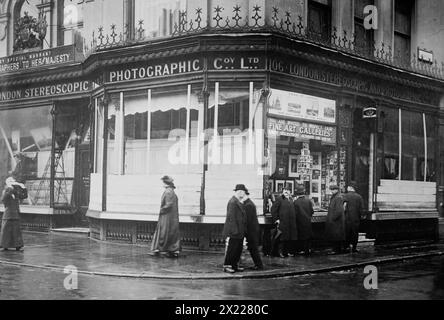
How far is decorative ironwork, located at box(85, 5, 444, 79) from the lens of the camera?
14883 millimetres

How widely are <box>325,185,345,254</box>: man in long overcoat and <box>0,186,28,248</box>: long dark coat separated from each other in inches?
293

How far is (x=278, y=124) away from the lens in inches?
599

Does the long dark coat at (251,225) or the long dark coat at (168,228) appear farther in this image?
the long dark coat at (168,228)

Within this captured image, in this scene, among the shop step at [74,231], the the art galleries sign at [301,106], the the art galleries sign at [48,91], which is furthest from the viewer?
the the art galleries sign at [48,91]

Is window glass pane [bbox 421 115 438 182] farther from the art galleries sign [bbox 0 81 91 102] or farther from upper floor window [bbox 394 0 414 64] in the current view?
the art galleries sign [bbox 0 81 91 102]

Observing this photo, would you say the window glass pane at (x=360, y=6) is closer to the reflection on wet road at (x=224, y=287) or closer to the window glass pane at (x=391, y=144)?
the window glass pane at (x=391, y=144)

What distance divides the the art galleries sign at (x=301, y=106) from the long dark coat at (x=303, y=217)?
7.15ft

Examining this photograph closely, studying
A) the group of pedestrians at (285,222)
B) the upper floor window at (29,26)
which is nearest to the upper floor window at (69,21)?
the upper floor window at (29,26)

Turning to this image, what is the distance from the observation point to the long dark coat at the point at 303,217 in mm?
14695

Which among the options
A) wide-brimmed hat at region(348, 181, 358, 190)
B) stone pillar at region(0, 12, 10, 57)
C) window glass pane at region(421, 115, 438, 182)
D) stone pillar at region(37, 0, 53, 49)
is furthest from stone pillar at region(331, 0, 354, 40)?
stone pillar at region(0, 12, 10, 57)

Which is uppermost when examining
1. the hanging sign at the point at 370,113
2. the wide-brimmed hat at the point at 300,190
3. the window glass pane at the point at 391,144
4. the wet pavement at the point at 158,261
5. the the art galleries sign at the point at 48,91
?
the the art galleries sign at the point at 48,91

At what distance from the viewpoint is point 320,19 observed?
17016 mm

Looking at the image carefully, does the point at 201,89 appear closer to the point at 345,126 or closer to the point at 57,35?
the point at 345,126

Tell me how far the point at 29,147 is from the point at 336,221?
10937 mm
